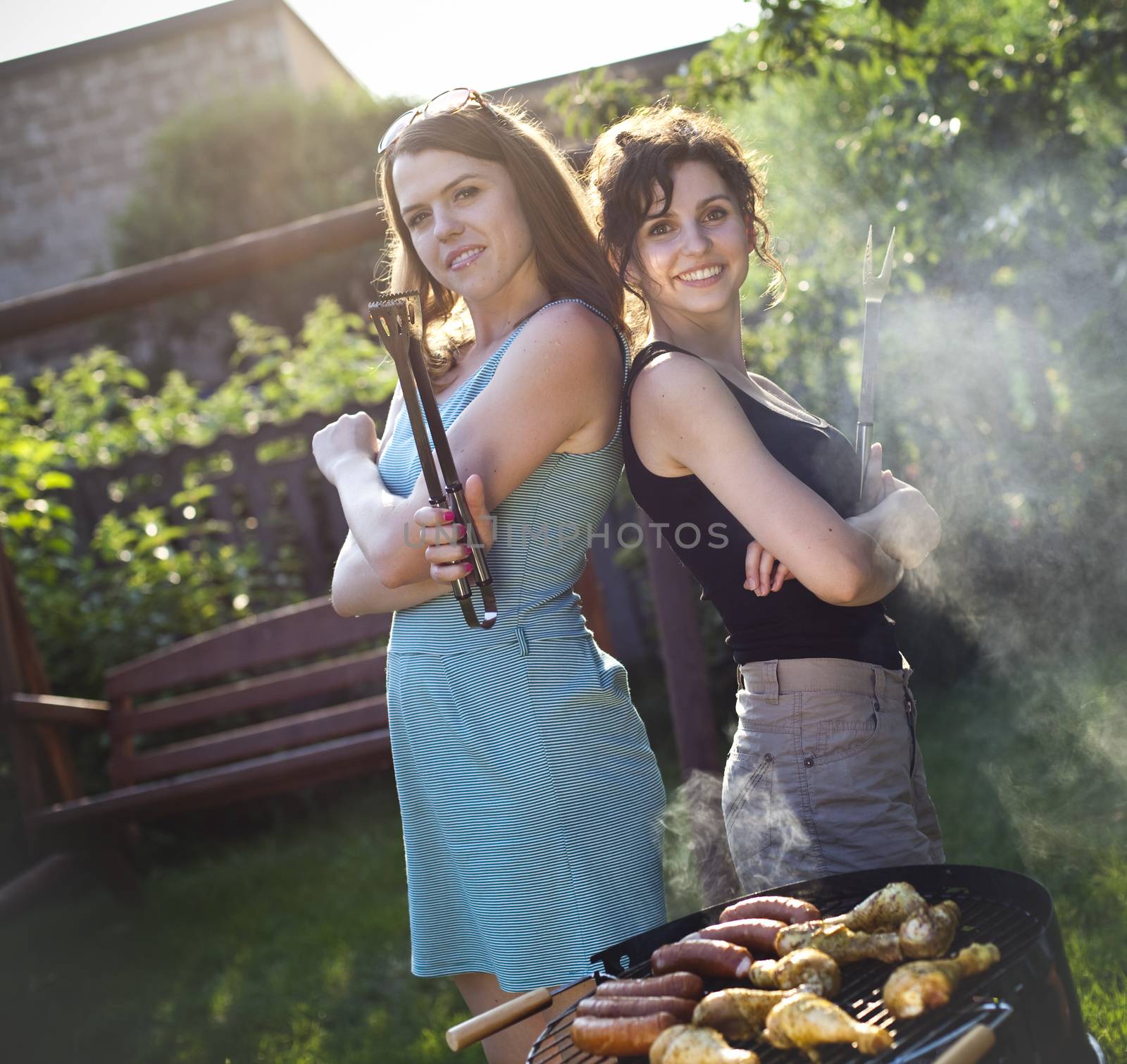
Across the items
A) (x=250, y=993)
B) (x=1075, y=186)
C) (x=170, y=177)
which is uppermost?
(x=170, y=177)

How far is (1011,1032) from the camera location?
129cm

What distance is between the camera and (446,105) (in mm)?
2037

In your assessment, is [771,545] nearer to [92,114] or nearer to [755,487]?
[755,487]

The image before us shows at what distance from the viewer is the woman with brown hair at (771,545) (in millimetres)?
1763

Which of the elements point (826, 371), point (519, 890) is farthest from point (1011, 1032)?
point (826, 371)

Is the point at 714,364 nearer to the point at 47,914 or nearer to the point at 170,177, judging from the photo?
the point at 47,914

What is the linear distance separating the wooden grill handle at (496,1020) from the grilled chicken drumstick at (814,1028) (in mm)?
355

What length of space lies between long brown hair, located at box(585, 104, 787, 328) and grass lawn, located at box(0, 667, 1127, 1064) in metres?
2.00

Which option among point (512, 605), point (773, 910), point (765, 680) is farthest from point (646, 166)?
point (773, 910)

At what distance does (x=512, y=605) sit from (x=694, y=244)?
718 millimetres

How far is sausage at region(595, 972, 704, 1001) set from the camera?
1.48 metres

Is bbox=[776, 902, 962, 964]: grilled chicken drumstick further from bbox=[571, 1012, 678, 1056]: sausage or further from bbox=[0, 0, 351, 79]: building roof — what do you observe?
bbox=[0, 0, 351, 79]: building roof

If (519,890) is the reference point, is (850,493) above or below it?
above

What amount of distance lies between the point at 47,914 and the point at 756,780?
12.0 feet
